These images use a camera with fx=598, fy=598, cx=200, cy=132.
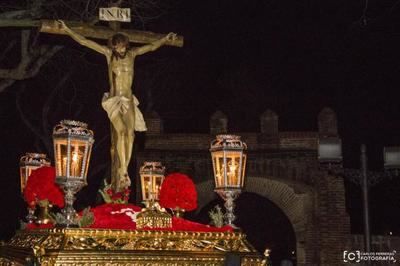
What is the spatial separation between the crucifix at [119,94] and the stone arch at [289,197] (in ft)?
34.3

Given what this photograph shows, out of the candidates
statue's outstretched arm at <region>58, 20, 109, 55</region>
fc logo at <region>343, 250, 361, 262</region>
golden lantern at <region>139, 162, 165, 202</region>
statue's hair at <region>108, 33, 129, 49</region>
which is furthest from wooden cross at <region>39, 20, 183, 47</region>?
fc logo at <region>343, 250, 361, 262</region>

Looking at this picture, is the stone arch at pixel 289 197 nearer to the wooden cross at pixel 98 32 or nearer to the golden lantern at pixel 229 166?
the wooden cross at pixel 98 32

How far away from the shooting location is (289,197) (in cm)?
1895

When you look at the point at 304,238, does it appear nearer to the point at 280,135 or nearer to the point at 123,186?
the point at 280,135

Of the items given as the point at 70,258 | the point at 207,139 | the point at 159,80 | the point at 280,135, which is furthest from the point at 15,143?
the point at 70,258

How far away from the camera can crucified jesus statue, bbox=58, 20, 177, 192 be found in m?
8.41

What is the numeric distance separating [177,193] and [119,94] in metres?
1.64

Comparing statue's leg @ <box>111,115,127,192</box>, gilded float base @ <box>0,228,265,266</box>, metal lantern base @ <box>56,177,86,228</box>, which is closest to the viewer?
gilded float base @ <box>0,228,265,266</box>

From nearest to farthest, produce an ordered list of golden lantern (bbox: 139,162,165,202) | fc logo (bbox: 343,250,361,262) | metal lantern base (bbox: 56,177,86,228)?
metal lantern base (bbox: 56,177,86,228) → golden lantern (bbox: 139,162,165,202) → fc logo (bbox: 343,250,361,262)

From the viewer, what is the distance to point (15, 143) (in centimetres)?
2383

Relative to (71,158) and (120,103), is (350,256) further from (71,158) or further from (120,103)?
(71,158)

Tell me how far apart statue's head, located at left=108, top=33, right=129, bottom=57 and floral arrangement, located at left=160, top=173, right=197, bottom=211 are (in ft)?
6.46

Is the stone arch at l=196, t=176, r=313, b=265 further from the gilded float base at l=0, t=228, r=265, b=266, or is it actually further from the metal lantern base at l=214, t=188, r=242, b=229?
the gilded float base at l=0, t=228, r=265, b=266

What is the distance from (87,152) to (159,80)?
16576mm
